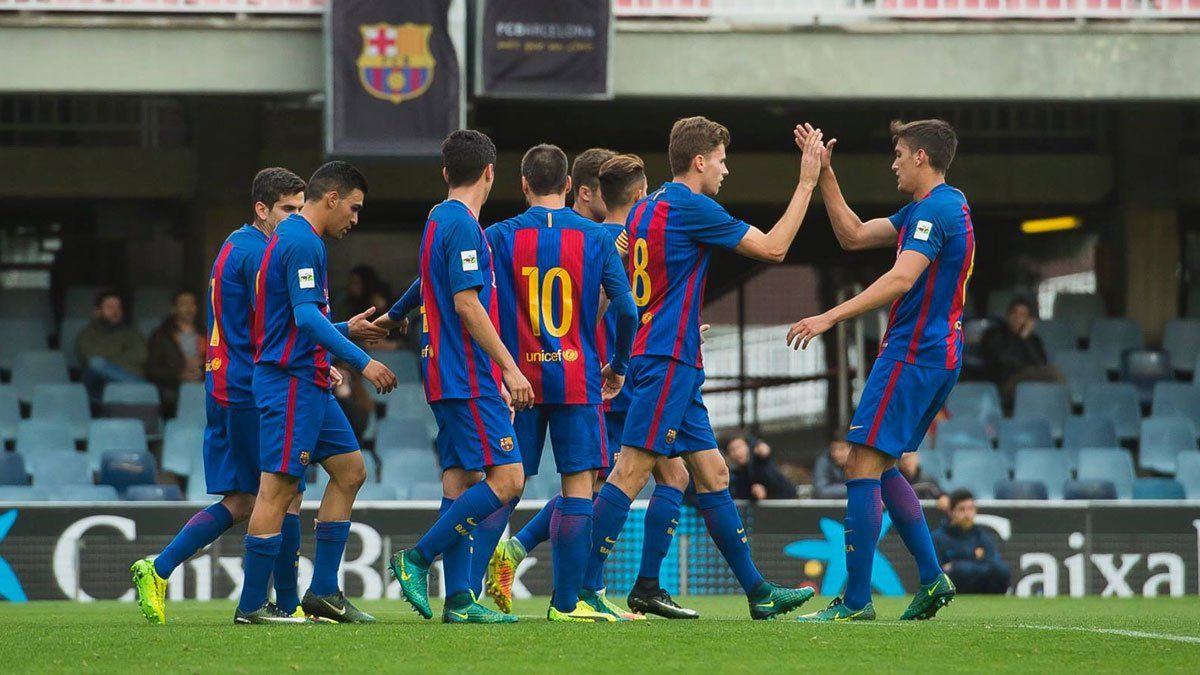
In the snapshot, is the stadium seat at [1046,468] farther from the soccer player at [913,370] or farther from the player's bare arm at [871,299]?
the player's bare arm at [871,299]

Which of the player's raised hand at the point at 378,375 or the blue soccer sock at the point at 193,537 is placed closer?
the player's raised hand at the point at 378,375

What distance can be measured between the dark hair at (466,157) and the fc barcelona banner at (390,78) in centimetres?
724

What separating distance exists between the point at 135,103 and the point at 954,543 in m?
9.65

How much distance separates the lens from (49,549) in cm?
1372

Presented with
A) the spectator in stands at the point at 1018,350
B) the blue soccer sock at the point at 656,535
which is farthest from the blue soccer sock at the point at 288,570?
the spectator in stands at the point at 1018,350

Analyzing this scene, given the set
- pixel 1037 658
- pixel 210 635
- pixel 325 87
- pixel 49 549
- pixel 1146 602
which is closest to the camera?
pixel 1037 658

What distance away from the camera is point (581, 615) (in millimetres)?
7770

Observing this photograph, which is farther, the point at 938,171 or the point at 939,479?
the point at 939,479

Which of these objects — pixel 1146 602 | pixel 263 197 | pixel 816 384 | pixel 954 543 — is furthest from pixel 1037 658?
pixel 816 384

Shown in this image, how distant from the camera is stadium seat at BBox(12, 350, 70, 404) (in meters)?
16.7

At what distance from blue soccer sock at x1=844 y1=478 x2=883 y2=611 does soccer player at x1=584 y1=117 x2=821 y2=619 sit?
198 mm

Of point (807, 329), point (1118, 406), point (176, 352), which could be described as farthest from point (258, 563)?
point (1118, 406)

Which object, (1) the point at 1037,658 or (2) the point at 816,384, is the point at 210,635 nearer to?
(1) the point at 1037,658

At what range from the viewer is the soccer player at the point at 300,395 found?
757 cm
